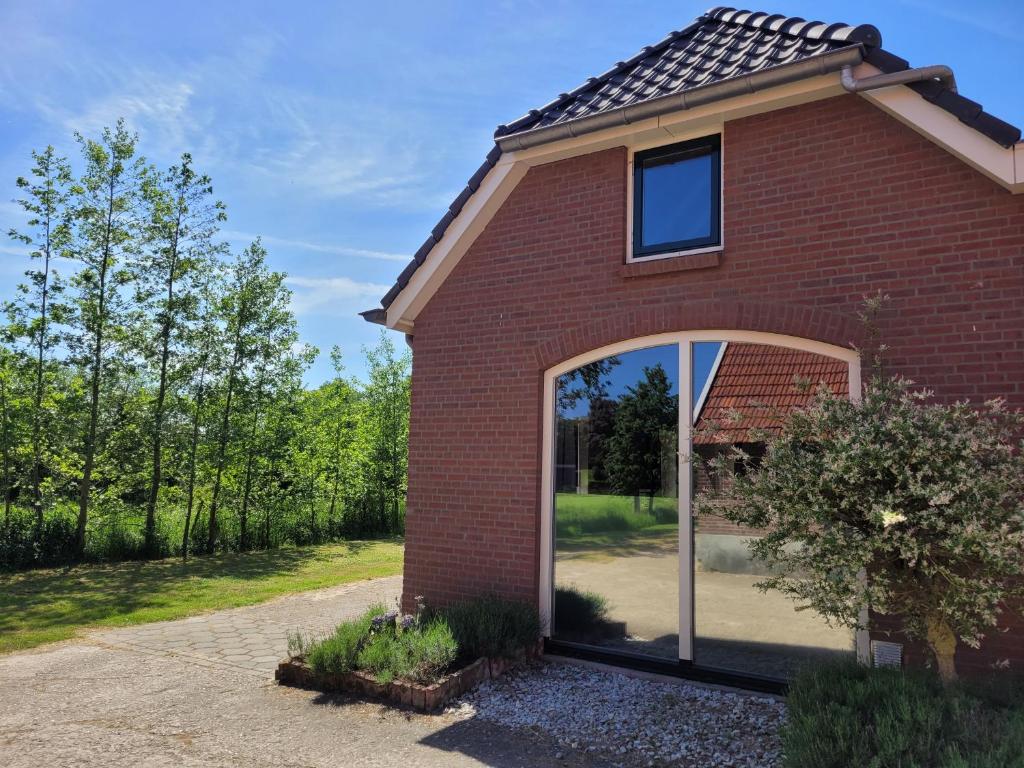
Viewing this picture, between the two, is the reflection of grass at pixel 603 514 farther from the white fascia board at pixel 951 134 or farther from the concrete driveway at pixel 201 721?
the white fascia board at pixel 951 134

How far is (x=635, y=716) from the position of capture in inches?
208

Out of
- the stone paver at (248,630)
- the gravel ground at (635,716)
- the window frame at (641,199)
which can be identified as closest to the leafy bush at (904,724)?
the gravel ground at (635,716)

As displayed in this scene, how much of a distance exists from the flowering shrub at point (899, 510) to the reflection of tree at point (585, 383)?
2335mm

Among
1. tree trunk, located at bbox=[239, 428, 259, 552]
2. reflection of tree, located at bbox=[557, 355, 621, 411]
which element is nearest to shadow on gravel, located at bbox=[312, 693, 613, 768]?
reflection of tree, located at bbox=[557, 355, 621, 411]

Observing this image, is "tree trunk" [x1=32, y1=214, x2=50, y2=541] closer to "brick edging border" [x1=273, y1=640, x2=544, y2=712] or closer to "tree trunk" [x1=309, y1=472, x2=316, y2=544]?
"tree trunk" [x1=309, y1=472, x2=316, y2=544]

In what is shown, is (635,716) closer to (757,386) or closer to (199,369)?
(757,386)

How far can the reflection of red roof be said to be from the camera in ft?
18.6

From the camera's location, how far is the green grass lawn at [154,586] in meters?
8.70

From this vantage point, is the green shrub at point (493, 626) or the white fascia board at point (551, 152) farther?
the green shrub at point (493, 626)

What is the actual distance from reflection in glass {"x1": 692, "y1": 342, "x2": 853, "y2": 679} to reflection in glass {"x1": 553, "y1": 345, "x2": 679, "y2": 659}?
26 cm

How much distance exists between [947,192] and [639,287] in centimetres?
259

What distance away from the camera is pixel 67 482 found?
13.3 metres

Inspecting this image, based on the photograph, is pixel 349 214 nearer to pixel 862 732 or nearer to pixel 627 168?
pixel 627 168

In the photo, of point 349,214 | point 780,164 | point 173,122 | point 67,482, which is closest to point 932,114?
point 780,164
